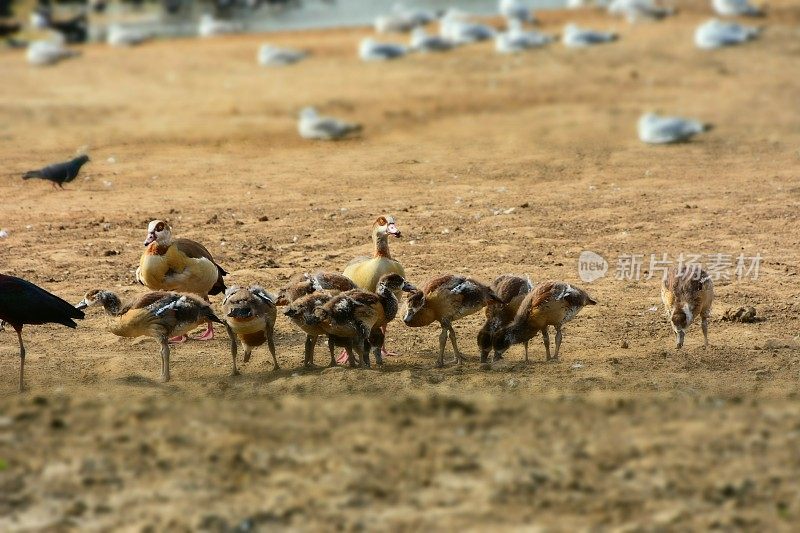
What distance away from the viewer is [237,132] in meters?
17.7

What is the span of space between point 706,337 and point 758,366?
77cm

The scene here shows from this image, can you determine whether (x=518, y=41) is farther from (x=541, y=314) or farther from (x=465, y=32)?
(x=541, y=314)

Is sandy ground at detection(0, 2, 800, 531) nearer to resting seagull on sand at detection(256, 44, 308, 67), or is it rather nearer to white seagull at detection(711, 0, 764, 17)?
resting seagull on sand at detection(256, 44, 308, 67)

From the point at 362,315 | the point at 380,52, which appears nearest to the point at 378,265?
the point at 362,315

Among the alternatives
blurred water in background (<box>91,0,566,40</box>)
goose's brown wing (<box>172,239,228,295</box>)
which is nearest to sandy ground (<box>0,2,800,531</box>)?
goose's brown wing (<box>172,239,228,295</box>)

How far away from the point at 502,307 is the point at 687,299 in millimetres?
1298

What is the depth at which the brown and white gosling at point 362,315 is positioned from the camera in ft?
27.7

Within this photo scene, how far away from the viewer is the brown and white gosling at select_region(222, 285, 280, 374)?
27.8ft

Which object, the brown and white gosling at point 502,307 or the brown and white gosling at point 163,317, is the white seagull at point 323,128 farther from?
the brown and white gosling at point 163,317

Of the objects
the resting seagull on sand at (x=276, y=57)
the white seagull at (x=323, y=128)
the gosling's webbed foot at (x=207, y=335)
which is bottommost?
the gosling's webbed foot at (x=207, y=335)

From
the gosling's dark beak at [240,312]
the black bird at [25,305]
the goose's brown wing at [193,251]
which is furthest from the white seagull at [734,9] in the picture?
the black bird at [25,305]

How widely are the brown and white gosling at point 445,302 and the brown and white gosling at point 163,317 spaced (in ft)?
4.22

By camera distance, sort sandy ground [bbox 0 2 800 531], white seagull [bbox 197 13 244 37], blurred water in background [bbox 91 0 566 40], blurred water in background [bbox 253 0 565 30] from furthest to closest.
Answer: blurred water in background [bbox 253 0 565 30], blurred water in background [bbox 91 0 566 40], white seagull [bbox 197 13 244 37], sandy ground [bbox 0 2 800 531]

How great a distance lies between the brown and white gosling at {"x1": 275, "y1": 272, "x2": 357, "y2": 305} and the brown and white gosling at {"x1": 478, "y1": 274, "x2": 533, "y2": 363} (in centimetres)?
105
